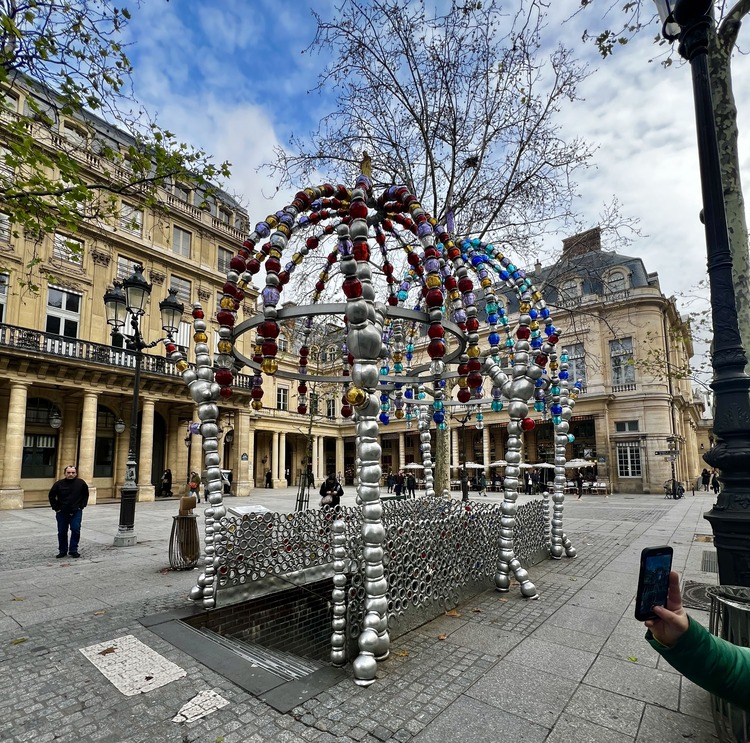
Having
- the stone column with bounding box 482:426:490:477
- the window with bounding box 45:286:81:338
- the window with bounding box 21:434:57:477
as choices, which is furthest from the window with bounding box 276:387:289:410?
the window with bounding box 21:434:57:477

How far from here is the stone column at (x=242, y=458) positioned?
28.1 m

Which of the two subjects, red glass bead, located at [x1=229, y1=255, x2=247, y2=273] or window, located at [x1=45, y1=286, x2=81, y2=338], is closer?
red glass bead, located at [x1=229, y1=255, x2=247, y2=273]

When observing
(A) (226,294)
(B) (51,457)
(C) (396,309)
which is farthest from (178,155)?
(B) (51,457)

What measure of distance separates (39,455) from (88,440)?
11.6 feet

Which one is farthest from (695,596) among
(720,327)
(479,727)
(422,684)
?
(479,727)

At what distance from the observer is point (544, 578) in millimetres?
6941

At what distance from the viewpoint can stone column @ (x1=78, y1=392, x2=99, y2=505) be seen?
814 inches

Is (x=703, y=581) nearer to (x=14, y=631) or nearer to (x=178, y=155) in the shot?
(x=14, y=631)

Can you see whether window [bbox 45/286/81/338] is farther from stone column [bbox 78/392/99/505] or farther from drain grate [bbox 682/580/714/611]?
drain grate [bbox 682/580/714/611]

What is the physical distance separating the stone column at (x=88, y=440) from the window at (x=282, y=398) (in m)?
18.3

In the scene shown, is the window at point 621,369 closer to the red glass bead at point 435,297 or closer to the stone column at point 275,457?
the stone column at point 275,457

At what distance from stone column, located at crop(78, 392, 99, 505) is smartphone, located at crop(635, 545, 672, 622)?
2399cm

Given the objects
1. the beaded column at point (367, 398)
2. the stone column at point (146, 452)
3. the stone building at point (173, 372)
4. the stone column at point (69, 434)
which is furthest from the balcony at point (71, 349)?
the beaded column at point (367, 398)

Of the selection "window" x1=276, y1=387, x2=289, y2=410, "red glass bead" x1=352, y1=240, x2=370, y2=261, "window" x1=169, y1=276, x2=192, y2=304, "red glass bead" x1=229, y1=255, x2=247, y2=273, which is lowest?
"red glass bead" x1=352, y1=240, x2=370, y2=261
